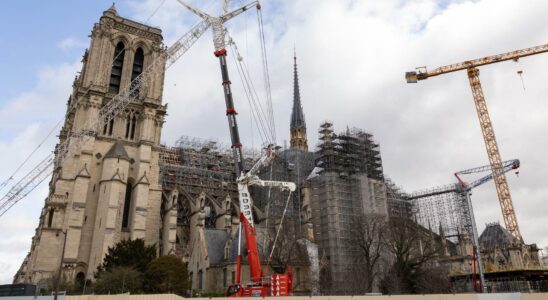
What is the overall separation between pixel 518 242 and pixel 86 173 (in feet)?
187

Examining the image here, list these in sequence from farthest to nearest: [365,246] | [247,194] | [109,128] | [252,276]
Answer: [109,128] → [365,246] → [247,194] → [252,276]

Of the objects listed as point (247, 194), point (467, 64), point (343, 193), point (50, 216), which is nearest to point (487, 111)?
point (467, 64)

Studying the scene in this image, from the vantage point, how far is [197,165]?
6397 cm

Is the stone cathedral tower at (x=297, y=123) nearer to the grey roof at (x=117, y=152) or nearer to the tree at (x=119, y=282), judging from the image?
the grey roof at (x=117, y=152)

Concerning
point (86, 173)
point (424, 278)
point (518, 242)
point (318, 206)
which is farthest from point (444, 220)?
point (86, 173)

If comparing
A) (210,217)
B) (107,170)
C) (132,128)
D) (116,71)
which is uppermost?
(116,71)

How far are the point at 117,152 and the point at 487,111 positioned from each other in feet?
187

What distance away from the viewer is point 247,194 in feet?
98.2

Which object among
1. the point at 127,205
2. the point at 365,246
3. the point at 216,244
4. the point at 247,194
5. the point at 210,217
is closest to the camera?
the point at 247,194

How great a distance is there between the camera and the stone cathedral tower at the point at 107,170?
4053cm

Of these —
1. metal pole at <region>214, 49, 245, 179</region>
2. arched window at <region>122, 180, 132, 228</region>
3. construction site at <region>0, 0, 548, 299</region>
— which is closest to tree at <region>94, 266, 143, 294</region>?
construction site at <region>0, 0, 548, 299</region>

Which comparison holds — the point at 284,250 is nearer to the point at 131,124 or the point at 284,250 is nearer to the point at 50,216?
the point at 50,216

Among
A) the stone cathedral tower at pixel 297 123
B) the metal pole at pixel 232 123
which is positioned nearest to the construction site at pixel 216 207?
the metal pole at pixel 232 123

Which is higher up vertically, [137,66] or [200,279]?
[137,66]
